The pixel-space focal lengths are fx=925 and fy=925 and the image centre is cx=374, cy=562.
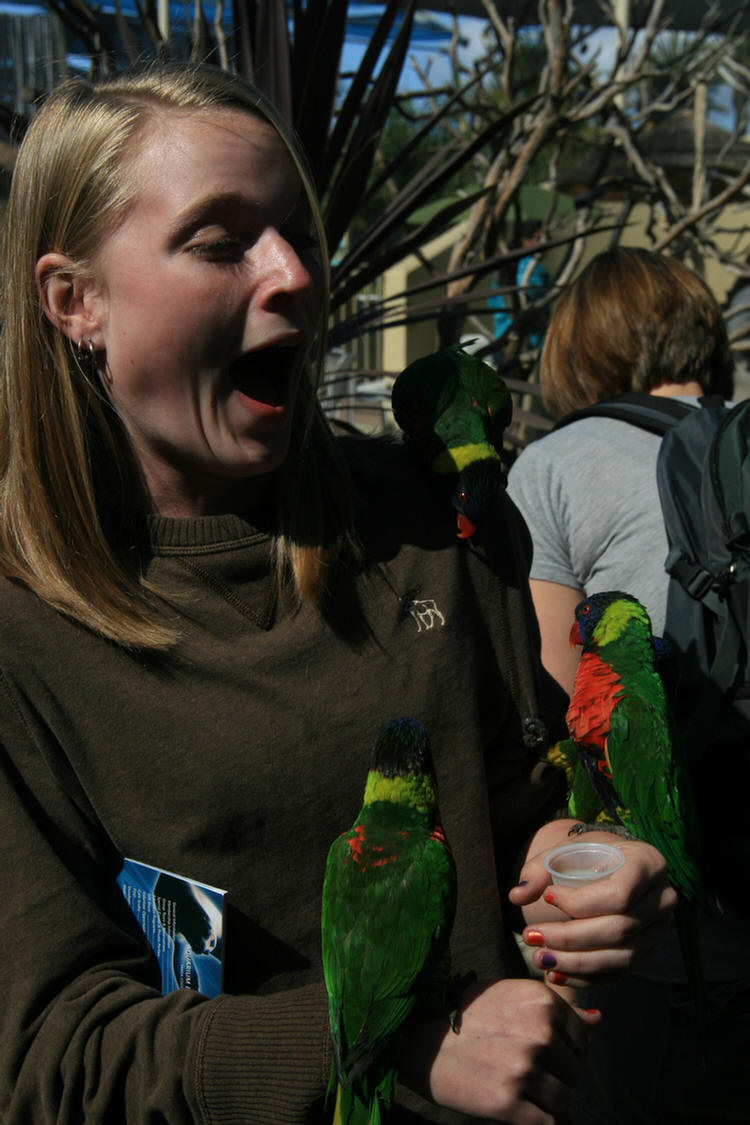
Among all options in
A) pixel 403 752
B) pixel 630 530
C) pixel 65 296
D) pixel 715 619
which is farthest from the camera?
pixel 630 530

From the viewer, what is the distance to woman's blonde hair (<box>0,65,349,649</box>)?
1032mm

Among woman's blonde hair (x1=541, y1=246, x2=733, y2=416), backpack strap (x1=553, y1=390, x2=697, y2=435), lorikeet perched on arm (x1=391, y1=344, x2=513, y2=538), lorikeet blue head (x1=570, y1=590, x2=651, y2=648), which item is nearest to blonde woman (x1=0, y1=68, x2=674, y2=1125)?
lorikeet perched on arm (x1=391, y1=344, x2=513, y2=538)

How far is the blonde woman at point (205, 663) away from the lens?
0.90 m

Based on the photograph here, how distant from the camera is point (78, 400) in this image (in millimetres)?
1101

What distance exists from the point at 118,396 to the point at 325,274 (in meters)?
0.31

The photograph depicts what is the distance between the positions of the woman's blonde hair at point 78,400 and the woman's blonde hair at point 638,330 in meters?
1.25

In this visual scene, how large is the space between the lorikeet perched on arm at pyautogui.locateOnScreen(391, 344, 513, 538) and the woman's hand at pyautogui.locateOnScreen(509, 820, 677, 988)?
18.4 inches

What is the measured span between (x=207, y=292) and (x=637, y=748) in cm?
85

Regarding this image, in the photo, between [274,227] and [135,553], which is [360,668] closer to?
[135,553]

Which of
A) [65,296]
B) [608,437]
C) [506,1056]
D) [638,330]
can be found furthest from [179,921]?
[638,330]

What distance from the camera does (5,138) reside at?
9.75 feet

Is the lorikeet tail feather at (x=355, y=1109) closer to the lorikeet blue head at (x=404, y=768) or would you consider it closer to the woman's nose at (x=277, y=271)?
the lorikeet blue head at (x=404, y=768)

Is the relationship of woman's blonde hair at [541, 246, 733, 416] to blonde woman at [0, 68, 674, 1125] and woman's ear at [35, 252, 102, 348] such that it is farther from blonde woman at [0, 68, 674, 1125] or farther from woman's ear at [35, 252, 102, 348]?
woman's ear at [35, 252, 102, 348]

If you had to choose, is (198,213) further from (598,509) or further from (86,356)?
(598,509)
